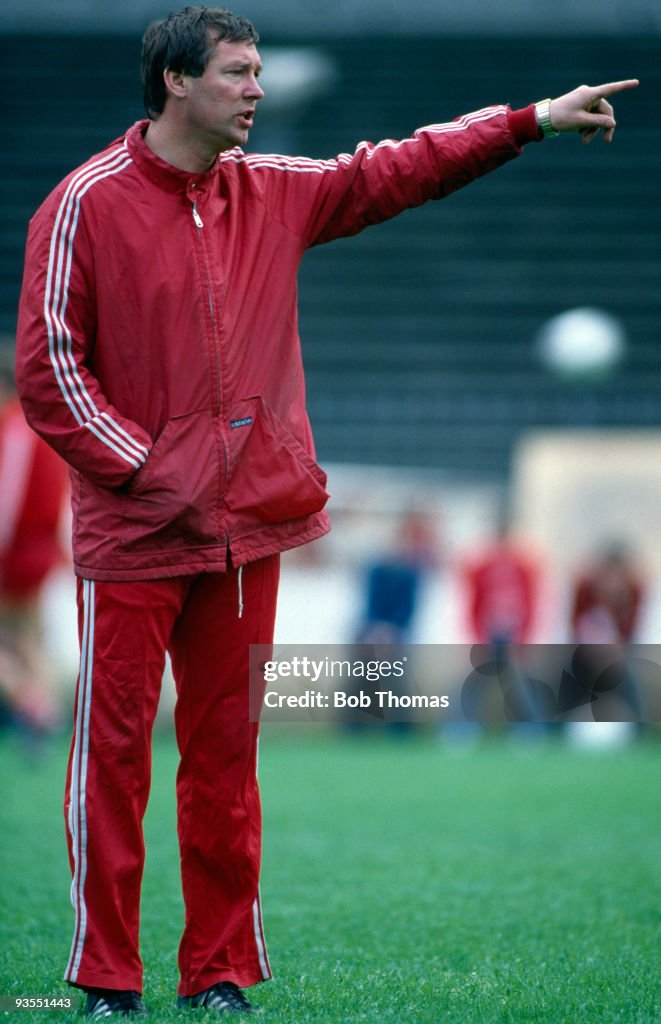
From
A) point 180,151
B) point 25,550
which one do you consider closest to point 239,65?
point 180,151

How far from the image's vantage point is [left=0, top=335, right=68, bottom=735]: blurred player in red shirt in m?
6.20

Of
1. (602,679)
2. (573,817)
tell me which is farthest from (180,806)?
(602,679)

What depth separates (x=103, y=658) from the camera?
2.41 metres

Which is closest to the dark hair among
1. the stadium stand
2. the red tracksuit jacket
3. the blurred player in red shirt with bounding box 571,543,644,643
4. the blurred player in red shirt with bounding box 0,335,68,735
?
the red tracksuit jacket

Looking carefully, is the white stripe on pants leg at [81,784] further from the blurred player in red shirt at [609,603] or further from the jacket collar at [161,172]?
the blurred player in red shirt at [609,603]

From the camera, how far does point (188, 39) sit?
2393 millimetres

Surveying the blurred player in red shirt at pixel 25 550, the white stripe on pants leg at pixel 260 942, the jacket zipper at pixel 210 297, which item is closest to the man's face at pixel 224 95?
the jacket zipper at pixel 210 297

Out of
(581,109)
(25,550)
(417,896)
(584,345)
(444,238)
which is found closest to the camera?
(581,109)

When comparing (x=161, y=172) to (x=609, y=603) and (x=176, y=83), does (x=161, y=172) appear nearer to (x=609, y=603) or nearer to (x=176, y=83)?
(x=176, y=83)

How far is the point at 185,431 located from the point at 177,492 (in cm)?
10

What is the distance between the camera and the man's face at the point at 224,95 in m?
2.39

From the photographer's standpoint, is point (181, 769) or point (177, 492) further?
point (181, 769)

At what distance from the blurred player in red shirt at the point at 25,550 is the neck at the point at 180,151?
3.81 m

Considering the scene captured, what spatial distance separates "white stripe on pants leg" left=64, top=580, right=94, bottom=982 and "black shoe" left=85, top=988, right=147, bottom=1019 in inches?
1.9
